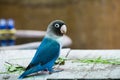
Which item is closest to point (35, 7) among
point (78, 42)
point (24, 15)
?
point (24, 15)

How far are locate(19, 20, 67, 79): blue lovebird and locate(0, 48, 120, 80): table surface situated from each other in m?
0.06

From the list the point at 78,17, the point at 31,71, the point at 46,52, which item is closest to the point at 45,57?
the point at 46,52

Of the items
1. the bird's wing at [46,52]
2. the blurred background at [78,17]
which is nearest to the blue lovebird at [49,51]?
the bird's wing at [46,52]

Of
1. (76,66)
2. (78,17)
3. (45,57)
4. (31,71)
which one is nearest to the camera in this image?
(31,71)

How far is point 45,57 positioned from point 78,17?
8762mm

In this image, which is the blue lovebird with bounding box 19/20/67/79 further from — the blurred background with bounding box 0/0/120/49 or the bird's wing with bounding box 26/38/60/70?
the blurred background with bounding box 0/0/120/49

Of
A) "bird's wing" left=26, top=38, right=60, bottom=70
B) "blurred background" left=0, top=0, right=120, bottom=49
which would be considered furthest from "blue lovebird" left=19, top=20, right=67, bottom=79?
"blurred background" left=0, top=0, right=120, bottom=49

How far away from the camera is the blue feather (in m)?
4.11

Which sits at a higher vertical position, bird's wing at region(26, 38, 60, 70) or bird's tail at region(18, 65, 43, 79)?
bird's wing at region(26, 38, 60, 70)

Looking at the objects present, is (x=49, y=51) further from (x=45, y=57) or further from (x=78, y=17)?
(x=78, y=17)

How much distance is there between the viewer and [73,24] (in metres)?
13.0

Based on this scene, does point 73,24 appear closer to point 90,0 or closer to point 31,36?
point 90,0

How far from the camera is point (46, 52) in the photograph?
13.9 feet

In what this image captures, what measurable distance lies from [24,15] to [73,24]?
1120 mm
